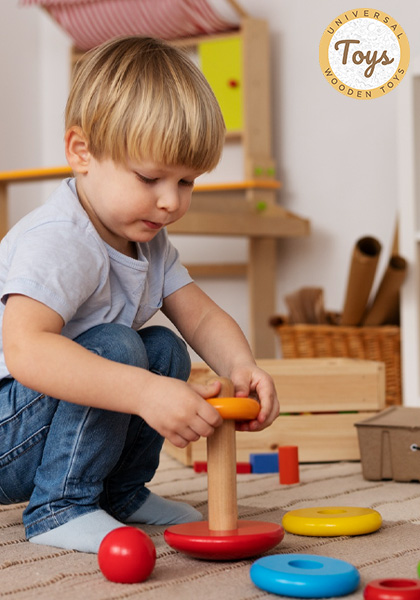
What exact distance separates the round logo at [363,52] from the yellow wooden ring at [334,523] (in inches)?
23.2

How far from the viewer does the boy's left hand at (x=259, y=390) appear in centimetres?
79

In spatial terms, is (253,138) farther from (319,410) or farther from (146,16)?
(319,410)

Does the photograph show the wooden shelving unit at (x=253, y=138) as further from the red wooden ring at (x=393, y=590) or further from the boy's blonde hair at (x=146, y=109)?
the red wooden ring at (x=393, y=590)

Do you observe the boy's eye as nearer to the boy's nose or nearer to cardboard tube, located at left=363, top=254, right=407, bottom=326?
the boy's nose

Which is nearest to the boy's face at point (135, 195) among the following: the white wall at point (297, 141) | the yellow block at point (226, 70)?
the white wall at point (297, 141)

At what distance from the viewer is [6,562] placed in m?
0.74

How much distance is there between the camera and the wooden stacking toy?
0.70 metres

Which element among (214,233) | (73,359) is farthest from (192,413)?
(214,233)

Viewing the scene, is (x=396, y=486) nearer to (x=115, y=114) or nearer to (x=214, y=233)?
(x=115, y=114)

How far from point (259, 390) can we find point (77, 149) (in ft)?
1.05

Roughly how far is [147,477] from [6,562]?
22 centimetres

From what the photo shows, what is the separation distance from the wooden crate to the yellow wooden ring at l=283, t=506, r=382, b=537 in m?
0.43

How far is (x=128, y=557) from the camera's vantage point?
658mm

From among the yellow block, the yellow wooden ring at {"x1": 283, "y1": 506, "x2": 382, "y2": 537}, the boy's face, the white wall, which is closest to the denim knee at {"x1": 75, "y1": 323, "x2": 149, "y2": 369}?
the boy's face
